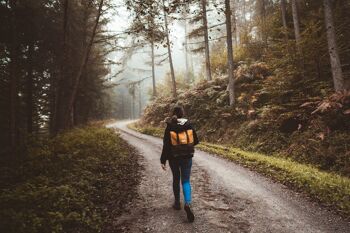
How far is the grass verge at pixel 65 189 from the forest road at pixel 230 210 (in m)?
0.63

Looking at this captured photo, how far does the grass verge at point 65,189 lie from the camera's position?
595cm

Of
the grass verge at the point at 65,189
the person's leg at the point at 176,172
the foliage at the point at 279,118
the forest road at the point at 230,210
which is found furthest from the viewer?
the foliage at the point at 279,118

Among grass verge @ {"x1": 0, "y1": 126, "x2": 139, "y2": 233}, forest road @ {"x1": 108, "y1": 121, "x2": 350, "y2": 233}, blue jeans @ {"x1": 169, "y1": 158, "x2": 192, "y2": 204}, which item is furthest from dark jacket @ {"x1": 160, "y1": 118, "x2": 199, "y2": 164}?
grass verge @ {"x1": 0, "y1": 126, "x2": 139, "y2": 233}

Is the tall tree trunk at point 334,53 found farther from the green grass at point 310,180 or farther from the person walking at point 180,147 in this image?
the person walking at point 180,147

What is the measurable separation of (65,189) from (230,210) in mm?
4074

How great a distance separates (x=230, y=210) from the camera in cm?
672

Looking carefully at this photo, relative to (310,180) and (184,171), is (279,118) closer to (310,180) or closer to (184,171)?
(310,180)

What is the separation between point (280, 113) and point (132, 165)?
8.21m

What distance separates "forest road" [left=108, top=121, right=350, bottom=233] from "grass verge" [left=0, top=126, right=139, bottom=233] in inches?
25.0

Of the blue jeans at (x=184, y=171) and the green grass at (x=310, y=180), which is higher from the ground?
the blue jeans at (x=184, y=171)

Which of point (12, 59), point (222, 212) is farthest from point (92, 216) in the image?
point (12, 59)

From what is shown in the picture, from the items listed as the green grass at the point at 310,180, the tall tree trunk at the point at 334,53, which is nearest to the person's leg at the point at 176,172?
the green grass at the point at 310,180

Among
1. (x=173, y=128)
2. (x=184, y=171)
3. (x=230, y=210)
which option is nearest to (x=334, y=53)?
(x=230, y=210)

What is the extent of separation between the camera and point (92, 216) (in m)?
6.45
